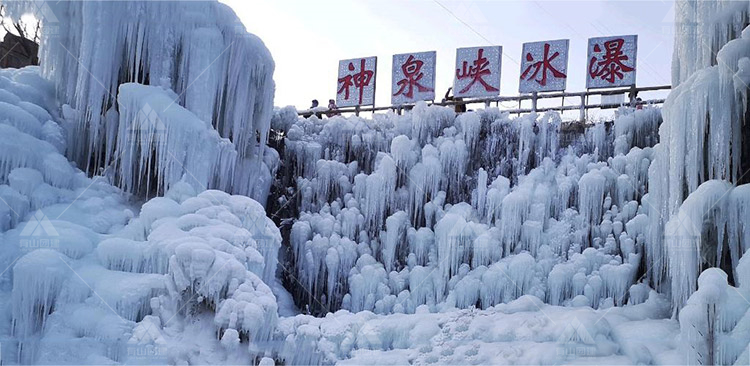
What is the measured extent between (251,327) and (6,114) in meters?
4.39

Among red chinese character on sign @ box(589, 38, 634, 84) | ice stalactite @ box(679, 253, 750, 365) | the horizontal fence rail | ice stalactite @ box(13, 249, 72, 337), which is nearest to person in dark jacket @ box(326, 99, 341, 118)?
the horizontal fence rail

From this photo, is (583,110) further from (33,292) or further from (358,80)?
(33,292)

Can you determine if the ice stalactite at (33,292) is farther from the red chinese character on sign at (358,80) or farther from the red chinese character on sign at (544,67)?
the red chinese character on sign at (544,67)

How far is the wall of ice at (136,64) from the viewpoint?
10781 millimetres

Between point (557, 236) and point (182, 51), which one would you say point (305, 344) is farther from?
point (182, 51)

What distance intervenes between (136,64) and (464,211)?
4.95 m

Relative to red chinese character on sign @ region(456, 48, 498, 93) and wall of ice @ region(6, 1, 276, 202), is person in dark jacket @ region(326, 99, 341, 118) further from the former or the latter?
wall of ice @ region(6, 1, 276, 202)

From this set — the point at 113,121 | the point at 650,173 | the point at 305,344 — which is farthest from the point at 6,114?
the point at 650,173

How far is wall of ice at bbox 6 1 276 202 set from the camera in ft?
35.4

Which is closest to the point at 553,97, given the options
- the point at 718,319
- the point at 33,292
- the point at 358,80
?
the point at 358,80

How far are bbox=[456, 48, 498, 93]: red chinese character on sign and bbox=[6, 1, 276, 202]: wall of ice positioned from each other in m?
3.34

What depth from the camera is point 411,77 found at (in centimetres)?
1294

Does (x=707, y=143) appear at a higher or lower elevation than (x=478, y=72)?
lower

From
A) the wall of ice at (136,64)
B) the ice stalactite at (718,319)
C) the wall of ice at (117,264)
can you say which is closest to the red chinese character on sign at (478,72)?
the wall of ice at (136,64)
